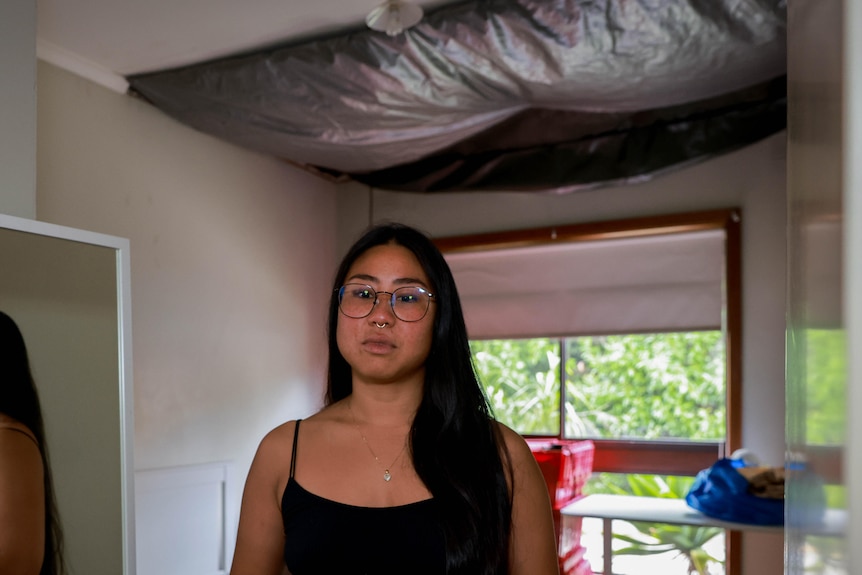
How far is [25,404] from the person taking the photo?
1947 millimetres

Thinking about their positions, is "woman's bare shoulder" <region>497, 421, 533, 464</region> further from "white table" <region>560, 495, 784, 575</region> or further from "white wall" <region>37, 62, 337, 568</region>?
"white wall" <region>37, 62, 337, 568</region>

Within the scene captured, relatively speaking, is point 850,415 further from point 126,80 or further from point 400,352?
point 126,80

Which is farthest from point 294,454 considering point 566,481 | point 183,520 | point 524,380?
point 524,380

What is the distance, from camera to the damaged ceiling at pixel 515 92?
2.44m

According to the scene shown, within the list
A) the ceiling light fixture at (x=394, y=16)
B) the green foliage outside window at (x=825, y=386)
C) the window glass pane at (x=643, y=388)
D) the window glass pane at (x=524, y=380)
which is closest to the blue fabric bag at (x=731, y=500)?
the window glass pane at (x=524, y=380)

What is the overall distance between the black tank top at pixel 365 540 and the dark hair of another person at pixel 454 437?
0.12 feet

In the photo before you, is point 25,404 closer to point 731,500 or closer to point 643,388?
point 731,500

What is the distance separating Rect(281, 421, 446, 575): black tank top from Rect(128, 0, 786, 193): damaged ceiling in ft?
5.14

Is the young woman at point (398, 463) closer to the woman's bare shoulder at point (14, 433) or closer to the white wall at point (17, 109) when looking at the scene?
the woman's bare shoulder at point (14, 433)

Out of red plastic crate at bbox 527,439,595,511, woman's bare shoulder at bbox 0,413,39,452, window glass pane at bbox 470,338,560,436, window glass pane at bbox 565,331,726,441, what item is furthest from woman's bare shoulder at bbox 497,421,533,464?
window glass pane at bbox 565,331,726,441

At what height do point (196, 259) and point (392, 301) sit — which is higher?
point (196, 259)

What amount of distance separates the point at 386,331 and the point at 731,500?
2.22 m

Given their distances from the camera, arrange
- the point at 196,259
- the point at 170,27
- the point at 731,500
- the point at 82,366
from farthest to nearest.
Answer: the point at 196,259, the point at 731,500, the point at 170,27, the point at 82,366

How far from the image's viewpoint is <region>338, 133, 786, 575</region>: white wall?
3611mm
